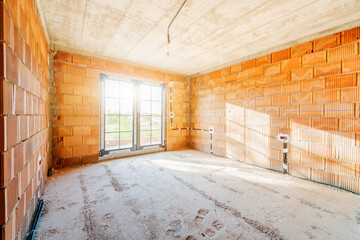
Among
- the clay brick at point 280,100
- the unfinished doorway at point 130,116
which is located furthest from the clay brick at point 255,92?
the unfinished doorway at point 130,116

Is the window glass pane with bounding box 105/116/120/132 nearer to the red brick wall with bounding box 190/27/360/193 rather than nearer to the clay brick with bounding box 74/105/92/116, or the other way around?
the clay brick with bounding box 74/105/92/116

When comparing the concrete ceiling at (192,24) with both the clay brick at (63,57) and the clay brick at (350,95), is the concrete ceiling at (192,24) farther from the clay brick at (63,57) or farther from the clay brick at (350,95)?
the clay brick at (350,95)

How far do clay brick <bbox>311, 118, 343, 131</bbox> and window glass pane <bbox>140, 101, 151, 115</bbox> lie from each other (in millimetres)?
3736

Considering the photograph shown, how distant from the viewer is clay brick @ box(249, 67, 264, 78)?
133 inches

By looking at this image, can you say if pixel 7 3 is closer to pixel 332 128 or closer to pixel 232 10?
pixel 232 10

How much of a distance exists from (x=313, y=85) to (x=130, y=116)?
3.98 metres

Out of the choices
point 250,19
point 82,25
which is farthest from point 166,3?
point 82,25

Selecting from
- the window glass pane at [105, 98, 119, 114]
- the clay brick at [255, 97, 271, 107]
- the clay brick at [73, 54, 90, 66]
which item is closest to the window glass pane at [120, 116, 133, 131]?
the window glass pane at [105, 98, 119, 114]

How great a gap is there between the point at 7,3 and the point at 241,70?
3.81 meters

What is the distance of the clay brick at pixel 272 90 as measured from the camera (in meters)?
3.11

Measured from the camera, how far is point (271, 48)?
317 cm

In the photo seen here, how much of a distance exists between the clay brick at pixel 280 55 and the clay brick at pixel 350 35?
2.39ft

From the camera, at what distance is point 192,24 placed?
2.36m

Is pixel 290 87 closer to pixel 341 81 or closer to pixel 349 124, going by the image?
pixel 341 81
